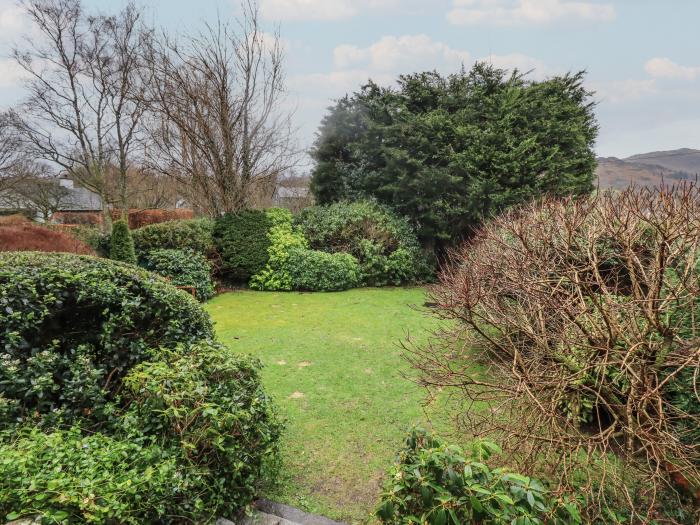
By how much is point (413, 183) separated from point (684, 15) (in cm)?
720

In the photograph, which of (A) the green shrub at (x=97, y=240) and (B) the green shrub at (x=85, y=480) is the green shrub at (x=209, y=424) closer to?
(B) the green shrub at (x=85, y=480)

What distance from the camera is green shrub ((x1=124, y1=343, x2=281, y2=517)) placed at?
2.08m

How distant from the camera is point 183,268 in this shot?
27.3ft

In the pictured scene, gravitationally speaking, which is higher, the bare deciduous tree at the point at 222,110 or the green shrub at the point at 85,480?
the bare deciduous tree at the point at 222,110

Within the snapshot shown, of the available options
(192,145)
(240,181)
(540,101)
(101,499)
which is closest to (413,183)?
(540,101)

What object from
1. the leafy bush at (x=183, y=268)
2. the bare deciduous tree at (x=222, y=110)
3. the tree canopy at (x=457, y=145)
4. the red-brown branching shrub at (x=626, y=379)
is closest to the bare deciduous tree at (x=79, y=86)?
the bare deciduous tree at (x=222, y=110)

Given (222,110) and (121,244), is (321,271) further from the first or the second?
(222,110)

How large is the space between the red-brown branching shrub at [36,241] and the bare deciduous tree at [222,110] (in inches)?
166

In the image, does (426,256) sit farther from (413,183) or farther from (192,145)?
(192,145)

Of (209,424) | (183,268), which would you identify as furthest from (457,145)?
(209,424)

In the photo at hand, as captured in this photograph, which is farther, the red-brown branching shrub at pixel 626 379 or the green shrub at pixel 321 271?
the green shrub at pixel 321 271

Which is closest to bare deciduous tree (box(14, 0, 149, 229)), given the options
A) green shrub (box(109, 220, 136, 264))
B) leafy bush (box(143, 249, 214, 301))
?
green shrub (box(109, 220, 136, 264))

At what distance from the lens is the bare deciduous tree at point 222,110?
10.6m

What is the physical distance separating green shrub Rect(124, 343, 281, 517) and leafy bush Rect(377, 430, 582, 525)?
3.04 feet
